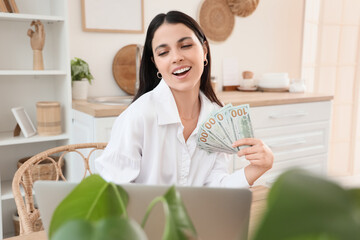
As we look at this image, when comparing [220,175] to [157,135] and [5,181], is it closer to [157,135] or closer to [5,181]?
[157,135]

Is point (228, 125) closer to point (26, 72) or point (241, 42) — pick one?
point (26, 72)

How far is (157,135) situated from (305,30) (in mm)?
2944

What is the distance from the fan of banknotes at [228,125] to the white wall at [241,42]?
166 cm

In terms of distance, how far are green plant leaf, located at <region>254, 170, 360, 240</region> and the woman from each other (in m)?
1.13

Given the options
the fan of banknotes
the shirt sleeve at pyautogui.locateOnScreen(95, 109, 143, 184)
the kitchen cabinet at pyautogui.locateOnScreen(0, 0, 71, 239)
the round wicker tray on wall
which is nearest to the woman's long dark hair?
the shirt sleeve at pyautogui.locateOnScreen(95, 109, 143, 184)

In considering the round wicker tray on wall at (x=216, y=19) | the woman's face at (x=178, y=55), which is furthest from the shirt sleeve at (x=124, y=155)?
the round wicker tray on wall at (x=216, y=19)

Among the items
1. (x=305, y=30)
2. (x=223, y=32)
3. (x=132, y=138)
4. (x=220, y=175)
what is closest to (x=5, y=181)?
(x=132, y=138)

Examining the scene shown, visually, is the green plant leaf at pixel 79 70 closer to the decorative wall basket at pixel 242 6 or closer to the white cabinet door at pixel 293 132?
the white cabinet door at pixel 293 132

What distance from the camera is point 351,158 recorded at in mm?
4195

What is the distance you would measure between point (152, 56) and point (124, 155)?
47 centimetres

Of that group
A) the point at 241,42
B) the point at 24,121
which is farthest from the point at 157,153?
the point at 241,42

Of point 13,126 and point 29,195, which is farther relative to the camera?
point 13,126

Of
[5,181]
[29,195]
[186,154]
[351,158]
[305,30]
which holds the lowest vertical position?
[351,158]

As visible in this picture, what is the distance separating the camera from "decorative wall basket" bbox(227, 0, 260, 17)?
10.7 ft
